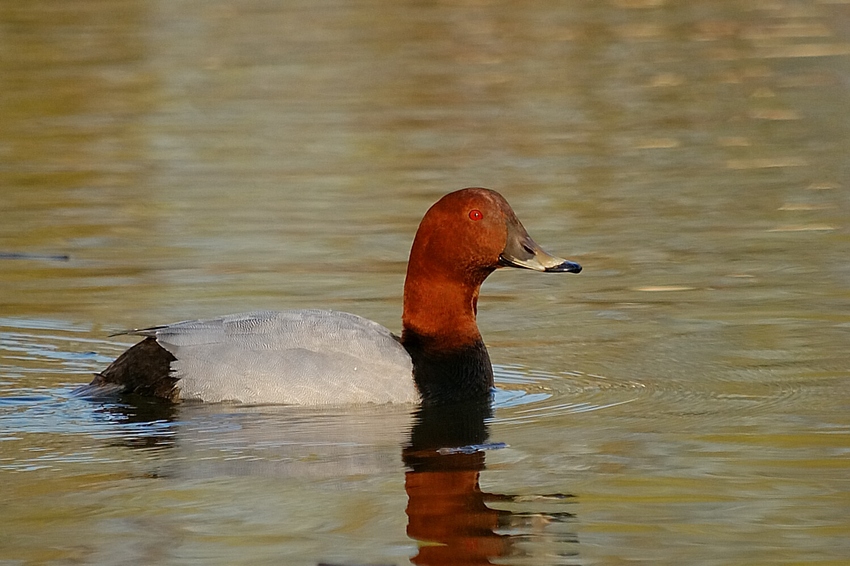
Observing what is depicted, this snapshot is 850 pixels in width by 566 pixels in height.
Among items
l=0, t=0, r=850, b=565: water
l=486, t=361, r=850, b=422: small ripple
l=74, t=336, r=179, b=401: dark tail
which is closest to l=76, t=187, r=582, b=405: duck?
l=74, t=336, r=179, b=401: dark tail

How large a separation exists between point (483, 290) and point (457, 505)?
15.2 ft

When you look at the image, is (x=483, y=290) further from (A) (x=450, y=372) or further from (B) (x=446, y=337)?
(A) (x=450, y=372)

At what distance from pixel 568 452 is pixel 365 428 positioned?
3.39ft

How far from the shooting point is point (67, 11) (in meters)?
28.0

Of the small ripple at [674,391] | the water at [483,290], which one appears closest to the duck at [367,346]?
the water at [483,290]

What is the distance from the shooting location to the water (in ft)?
20.6

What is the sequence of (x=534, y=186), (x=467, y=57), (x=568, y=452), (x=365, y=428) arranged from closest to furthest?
(x=568, y=452) < (x=365, y=428) < (x=534, y=186) < (x=467, y=57)

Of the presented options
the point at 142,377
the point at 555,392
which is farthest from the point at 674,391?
the point at 142,377

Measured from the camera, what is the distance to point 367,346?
8.22 meters

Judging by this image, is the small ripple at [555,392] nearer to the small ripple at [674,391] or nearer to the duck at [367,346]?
the small ripple at [674,391]

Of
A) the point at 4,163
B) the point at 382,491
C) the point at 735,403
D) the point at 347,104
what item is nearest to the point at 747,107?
the point at 347,104

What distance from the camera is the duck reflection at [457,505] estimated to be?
5848 millimetres

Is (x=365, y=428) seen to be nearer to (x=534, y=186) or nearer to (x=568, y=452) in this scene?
(x=568, y=452)

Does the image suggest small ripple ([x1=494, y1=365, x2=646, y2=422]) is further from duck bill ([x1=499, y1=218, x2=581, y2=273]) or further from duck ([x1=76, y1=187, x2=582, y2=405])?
duck bill ([x1=499, y1=218, x2=581, y2=273])
